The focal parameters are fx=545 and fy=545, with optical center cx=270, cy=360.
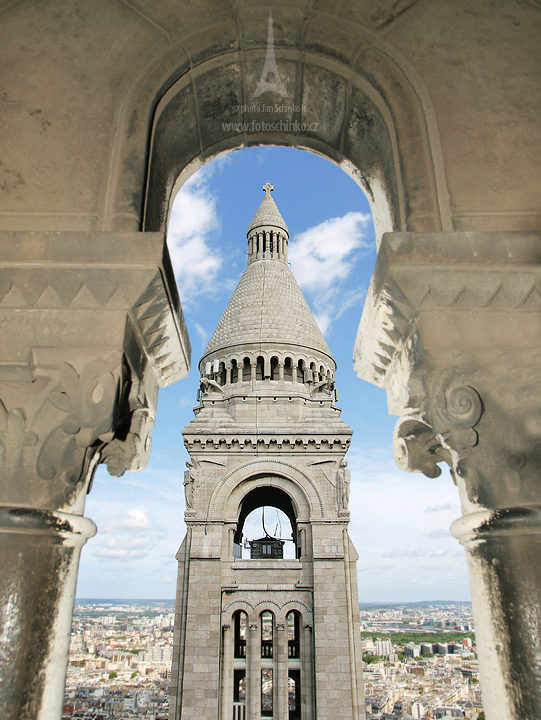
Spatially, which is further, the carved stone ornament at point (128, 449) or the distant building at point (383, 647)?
the distant building at point (383, 647)

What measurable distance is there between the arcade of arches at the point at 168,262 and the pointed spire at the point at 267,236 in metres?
24.4

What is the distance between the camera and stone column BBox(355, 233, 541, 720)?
7.39 ft

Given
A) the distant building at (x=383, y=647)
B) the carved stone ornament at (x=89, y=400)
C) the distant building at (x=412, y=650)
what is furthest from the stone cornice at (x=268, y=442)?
the distant building at (x=412, y=650)

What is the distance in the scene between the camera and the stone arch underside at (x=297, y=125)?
307cm

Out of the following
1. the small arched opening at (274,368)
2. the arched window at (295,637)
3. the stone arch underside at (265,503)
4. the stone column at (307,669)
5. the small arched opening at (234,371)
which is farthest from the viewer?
the small arched opening at (234,371)

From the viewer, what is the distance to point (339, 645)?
16219 mm

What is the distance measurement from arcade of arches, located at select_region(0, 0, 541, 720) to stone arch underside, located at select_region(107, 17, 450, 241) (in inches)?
0.5

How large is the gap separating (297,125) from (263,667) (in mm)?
17274

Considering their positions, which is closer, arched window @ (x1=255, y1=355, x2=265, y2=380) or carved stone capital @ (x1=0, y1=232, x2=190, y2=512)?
carved stone capital @ (x1=0, y1=232, x2=190, y2=512)

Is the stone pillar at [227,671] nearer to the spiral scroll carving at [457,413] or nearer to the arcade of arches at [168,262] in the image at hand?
the arcade of arches at [168,262]

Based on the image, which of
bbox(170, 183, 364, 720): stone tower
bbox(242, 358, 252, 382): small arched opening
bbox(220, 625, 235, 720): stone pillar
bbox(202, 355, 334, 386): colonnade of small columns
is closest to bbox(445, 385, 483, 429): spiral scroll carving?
bbox(170, 183, 364, 720): stone tower

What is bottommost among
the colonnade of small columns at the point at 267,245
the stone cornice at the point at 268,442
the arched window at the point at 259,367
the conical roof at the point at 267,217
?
the stone cornice at the point at 268,442

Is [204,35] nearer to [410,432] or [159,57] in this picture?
[159,57]

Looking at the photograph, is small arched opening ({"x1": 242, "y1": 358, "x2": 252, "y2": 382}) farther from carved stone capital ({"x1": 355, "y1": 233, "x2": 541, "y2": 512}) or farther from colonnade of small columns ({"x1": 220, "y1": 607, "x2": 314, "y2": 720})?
carved stone capital ({"x1": 355, "y1": 233, "x2": 541, "y2": 512})
